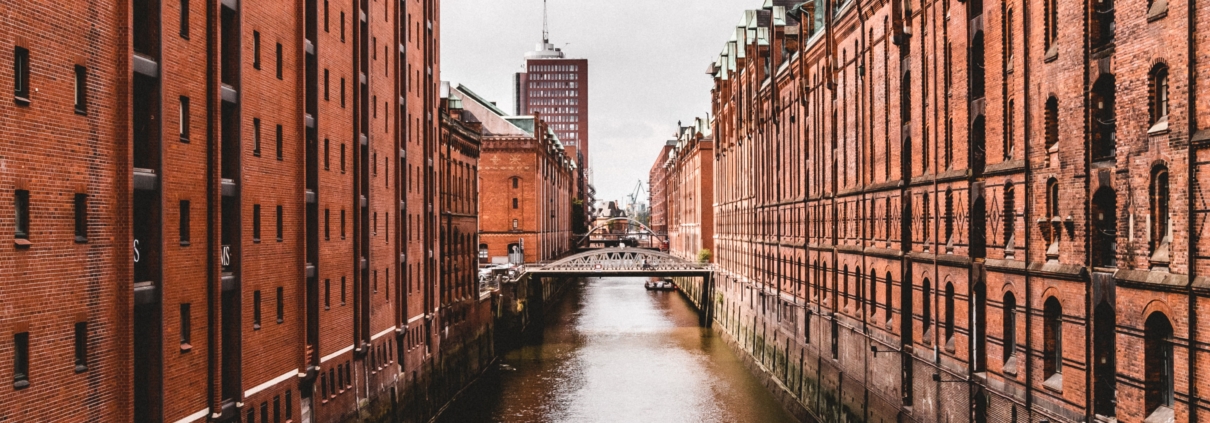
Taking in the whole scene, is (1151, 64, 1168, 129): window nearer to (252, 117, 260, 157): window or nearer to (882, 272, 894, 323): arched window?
(882, 272, 894, 323): arched window

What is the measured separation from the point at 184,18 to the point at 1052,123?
1531 centimetres

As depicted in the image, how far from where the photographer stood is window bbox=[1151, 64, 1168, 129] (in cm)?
1440

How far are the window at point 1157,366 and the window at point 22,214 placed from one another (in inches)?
614

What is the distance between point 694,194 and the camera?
8562 cm

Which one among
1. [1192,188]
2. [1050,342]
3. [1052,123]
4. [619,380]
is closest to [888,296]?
[1050,342]

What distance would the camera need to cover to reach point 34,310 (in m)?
13.6

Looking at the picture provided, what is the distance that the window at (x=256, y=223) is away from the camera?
2117cm

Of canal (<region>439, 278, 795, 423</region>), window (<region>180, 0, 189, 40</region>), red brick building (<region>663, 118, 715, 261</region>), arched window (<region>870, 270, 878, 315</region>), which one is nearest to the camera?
window (<region>180, 0, 189, 40</region>)

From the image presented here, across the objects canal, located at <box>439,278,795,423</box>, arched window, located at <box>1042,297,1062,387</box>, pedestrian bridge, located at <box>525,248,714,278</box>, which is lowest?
canal, located at <box>439,278,795,423</box>

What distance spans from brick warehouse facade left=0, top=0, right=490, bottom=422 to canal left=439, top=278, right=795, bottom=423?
6.70 meters

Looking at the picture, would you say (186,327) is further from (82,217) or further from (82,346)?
(82,217)

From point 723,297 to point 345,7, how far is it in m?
39.3

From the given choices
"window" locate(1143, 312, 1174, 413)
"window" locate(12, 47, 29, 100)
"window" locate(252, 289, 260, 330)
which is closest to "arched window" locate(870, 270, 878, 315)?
"window" locate(1143, 312, 1174, 413)

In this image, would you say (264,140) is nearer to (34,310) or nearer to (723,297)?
(34,310)
